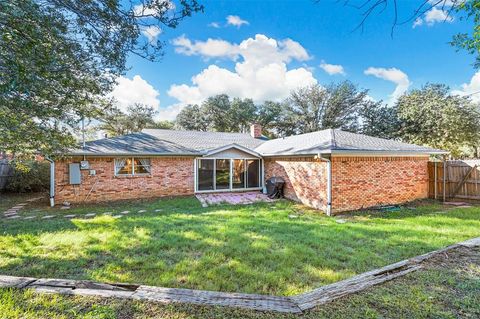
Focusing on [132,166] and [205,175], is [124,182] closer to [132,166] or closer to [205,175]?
[132,166]

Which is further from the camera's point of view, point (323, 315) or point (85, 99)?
point (85, 99)

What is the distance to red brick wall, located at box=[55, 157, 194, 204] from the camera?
10531 mm

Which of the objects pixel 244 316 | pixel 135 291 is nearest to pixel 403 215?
pixel 244 316

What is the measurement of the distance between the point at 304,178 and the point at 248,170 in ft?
15.0

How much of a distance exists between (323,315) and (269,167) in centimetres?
1139

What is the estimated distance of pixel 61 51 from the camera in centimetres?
396

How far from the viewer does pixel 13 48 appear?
333cm

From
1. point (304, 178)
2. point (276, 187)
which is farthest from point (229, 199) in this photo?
point (304, 178)

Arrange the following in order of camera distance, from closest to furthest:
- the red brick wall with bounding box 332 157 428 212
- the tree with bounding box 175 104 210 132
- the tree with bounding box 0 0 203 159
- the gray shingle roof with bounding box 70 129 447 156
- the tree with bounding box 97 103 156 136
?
1. the tree with bounding box 0 0 203 159
2. the red brick wall with bounding box 332 157 428 212
3. the gray shingle roof with bounding box 70 129 447 156
4. the tree with bounding box 97 103 156 136
5. the tree with bounding box 175 104 210 132

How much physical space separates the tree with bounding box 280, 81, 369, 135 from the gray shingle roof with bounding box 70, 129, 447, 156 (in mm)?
15779

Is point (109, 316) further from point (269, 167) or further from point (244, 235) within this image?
point (269, 167)

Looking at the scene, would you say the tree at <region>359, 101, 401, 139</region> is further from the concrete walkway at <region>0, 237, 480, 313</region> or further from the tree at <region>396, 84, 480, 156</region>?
the concrete walkway at <region>0, 237, 480, 313</region>

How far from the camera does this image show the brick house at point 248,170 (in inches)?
359

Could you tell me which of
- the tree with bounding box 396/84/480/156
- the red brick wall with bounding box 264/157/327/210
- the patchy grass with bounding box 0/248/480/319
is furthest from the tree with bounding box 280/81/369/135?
the patchy grass with bounding box 0/248/480/319
